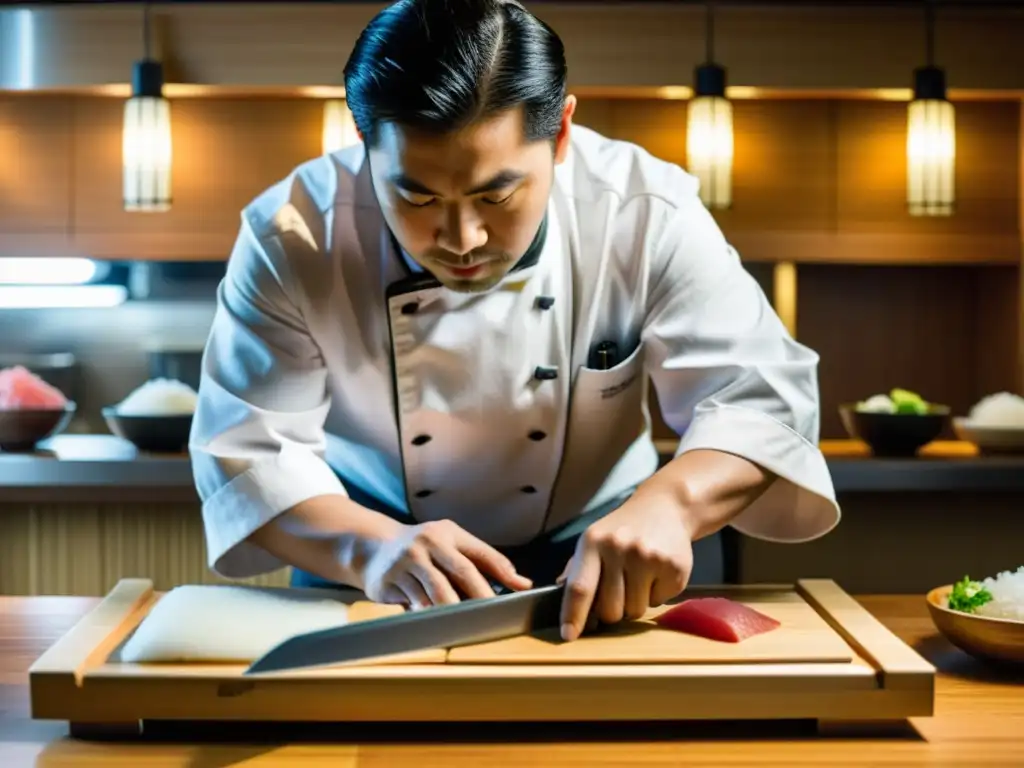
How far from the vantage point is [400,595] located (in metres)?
1.44

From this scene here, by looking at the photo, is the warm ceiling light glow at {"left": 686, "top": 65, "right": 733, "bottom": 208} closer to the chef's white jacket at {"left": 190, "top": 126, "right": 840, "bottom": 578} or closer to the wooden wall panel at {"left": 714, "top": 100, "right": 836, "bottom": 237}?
the wooden wall panel at {"left": 714, "top": 100, "right": 836, "bottom": 237}

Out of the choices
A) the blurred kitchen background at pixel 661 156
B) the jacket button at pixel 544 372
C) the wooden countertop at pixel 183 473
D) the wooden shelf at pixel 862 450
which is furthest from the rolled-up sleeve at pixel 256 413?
the blurred kitchen background at pixel 661 156

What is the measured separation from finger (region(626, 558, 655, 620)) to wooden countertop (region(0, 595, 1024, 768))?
144 mm

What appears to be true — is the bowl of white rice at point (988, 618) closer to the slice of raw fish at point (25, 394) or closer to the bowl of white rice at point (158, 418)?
the bowl of white rice at point (158, 418)

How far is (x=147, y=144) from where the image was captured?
141 inches

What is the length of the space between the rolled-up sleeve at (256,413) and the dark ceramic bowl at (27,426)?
1.84 metres

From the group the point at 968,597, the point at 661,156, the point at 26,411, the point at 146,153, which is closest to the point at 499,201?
the point at 968,597

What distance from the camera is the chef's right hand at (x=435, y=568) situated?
1.37 metres

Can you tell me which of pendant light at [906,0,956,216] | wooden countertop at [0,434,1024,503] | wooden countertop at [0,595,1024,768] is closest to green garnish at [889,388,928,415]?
wooden countertop at [0,434,1024,503]

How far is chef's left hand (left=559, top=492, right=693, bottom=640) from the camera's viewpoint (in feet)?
4.41

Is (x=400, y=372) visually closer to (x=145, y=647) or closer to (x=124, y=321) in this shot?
(x=145, y=647)

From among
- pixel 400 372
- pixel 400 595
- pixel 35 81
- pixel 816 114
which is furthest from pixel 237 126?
pixel 400 595

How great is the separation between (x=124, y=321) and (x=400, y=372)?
282 centimetres

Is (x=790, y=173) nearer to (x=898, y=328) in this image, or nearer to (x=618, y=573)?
(x=898, y=328)
